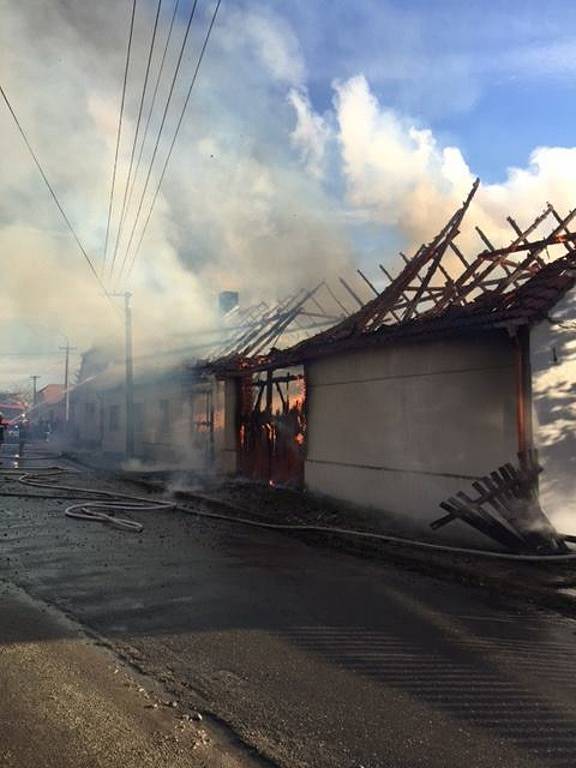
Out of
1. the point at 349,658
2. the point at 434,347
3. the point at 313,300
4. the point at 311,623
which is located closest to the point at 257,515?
the point at 434,347

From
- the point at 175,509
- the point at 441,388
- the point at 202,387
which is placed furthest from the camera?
the point at 202,387

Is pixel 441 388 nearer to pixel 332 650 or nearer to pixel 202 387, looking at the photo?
pixel 332 650

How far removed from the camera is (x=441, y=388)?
27.9ft

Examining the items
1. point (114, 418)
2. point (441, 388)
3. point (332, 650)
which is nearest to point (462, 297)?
point (441, 388)

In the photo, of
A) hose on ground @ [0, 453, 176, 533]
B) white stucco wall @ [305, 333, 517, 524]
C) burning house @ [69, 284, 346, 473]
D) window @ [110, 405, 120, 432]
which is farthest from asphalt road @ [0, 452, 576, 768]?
window @ [110, 405, 120, 432]

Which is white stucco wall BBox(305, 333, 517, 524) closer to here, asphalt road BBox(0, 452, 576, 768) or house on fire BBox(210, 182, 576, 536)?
house on fire BBox(210, 182, 576, 536)

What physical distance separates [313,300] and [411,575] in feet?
39.1

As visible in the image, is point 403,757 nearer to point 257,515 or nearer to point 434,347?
point 434,347

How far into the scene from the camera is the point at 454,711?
3312 mm

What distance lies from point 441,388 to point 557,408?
1.55 meters

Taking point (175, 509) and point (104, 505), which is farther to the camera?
point (175, 509)

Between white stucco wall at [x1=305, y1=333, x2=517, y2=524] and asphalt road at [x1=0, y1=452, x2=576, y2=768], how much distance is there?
175 cm

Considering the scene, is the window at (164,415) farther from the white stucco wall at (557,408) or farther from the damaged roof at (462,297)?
the white stucco wall at (557,408)

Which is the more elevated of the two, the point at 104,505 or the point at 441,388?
the point at 441,388
